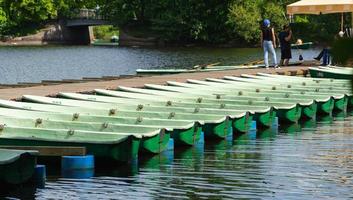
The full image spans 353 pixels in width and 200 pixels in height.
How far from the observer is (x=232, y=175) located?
1212cm

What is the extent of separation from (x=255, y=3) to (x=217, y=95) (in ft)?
217

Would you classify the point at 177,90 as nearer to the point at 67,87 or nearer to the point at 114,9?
the point at 67,87

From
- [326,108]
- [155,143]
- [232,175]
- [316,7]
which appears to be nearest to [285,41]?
[316,7]

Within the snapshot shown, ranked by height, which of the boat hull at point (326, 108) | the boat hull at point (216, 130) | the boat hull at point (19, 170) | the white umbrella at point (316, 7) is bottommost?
the boat hull at point (326, 108)

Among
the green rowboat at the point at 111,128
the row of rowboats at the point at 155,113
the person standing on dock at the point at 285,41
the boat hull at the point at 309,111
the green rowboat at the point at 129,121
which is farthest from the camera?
the person standing on dock at the point at 285,41

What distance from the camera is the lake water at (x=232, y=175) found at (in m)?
10.7

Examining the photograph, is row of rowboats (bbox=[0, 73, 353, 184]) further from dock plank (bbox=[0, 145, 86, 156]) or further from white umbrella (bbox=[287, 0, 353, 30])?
white umbrella (bbox=[287, 0, 353, 30])

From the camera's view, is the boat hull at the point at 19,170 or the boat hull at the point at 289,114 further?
the boat hull at the point at 289,114

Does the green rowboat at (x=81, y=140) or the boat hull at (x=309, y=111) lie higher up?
the green rowboat at (x=81, y=140)

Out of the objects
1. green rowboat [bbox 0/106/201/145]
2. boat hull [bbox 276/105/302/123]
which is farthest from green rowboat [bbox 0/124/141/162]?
boat hull [bbox 276/105/302/123]

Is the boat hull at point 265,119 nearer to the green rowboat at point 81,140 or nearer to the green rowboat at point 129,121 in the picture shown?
the green rowboat at point 129,121

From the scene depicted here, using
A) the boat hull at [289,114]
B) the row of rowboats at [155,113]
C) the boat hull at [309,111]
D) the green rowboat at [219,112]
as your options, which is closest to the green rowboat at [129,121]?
the row of rowboats at [155,113]

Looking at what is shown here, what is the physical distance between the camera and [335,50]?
13.2 feet

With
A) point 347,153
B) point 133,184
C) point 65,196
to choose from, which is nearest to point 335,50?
point 65,196
